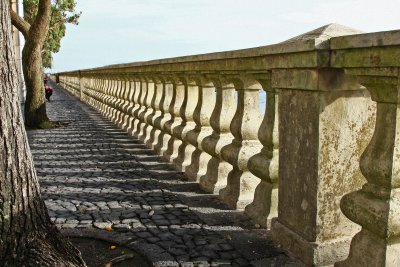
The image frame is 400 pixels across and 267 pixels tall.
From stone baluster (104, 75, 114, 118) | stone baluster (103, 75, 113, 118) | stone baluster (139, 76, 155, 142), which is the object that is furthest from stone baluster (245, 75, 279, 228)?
stone baluster (103, 75, 113, 118)

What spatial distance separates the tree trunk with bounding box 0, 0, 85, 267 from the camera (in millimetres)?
2549

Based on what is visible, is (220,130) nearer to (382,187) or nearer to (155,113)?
(382,187)

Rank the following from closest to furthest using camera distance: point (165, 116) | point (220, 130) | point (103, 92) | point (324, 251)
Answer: point (324, 251) < point (220, 130) < point (165, 116) < point (103, 92)

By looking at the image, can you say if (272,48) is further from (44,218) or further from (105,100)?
(105,100)

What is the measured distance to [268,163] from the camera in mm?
3344

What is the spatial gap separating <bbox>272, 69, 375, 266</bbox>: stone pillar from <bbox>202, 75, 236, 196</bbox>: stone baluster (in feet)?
4.93

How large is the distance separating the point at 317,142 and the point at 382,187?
0.50 m

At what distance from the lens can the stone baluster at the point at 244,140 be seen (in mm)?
3867

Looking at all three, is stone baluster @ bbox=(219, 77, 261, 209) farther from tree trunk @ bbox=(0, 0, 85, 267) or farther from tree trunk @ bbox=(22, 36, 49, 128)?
tree trunk @ bbox=(22, 36, 49, 128)

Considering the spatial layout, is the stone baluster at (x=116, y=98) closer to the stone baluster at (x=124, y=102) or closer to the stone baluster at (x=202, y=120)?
the stone baluster at (x=124, y=102)

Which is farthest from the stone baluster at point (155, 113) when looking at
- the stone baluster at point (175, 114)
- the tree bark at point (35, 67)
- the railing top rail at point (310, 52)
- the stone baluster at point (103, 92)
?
the stone baluster at point (103, 92)

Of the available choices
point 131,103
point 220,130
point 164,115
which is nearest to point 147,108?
point 164,115

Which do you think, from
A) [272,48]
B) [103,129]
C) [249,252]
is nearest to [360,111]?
[272,48]

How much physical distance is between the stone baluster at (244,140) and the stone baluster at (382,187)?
5.26 ft
